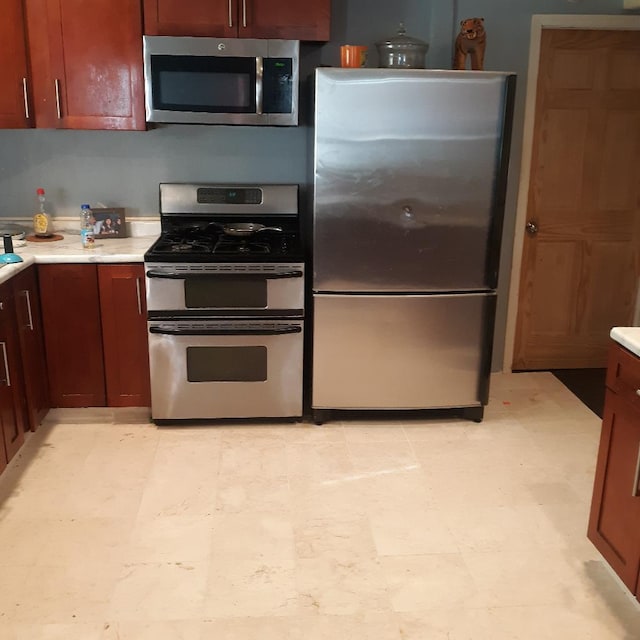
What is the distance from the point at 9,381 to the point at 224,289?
3.28 ft

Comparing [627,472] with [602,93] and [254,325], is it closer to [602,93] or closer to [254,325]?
[254,325]

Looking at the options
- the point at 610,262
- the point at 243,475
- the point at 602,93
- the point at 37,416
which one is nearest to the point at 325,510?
the point at 243,475

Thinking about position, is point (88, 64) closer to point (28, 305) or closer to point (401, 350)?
point (28, 305)

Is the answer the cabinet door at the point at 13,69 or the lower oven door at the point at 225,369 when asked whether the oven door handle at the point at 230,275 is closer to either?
the lower oven door at the point at 225,369

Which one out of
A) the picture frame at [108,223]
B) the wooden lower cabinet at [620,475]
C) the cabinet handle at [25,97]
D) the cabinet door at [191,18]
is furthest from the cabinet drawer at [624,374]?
the cabinet handle at [25,97]

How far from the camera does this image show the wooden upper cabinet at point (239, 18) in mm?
3184

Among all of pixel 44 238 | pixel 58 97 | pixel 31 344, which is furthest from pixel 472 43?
pixel 31 344

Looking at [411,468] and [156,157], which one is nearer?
[411,468]

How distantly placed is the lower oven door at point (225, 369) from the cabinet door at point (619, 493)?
1534 mm

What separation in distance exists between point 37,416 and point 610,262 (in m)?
3.28

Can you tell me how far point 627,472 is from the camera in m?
2.10

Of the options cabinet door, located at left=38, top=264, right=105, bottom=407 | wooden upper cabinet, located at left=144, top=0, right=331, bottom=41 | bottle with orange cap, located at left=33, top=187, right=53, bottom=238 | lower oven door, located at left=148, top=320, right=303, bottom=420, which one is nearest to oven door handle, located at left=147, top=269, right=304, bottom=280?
lower oven door, located at left=148, top=320, right=303, bottom=420

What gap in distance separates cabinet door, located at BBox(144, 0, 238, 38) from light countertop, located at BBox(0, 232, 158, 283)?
3.29ft

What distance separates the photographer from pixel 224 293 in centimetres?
327
